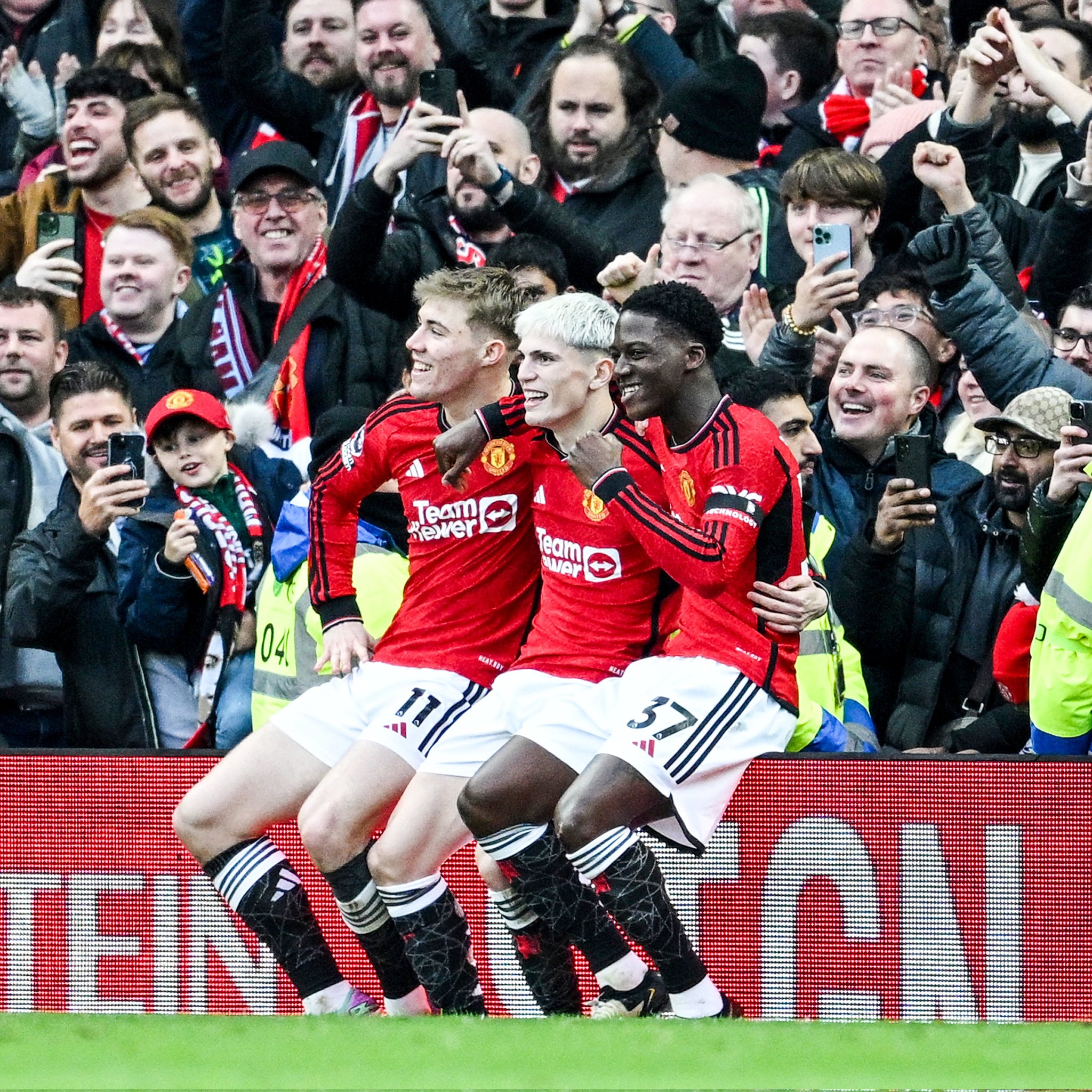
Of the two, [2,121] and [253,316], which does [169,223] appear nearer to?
[253,316]

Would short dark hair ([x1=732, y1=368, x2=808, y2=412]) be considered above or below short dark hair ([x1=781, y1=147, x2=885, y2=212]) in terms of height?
below

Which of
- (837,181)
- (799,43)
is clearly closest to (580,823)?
(837,181)

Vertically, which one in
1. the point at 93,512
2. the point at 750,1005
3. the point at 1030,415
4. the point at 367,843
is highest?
the point at 1030,415

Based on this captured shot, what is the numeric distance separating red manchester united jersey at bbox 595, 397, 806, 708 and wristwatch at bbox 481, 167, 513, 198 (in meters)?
2.09

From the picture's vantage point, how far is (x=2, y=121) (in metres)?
12.3

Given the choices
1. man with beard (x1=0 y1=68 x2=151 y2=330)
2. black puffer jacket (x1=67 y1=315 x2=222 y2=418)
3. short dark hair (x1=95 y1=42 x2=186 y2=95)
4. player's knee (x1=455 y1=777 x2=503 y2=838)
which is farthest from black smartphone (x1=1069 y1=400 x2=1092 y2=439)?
short dark hair (x1=95 y1=42 x2=186 y2=95)

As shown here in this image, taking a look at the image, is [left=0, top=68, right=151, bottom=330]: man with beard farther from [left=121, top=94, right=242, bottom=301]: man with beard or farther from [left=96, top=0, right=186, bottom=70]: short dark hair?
[left=96, top=0, right=186, bottom=70]: short dark hair

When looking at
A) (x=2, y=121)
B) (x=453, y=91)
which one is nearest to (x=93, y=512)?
(x=453, y=91)

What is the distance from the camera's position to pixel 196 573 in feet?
25.8

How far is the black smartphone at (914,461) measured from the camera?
727 centimetres

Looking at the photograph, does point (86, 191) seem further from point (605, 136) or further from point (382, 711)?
point (382, 711)

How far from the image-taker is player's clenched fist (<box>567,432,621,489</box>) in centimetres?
627

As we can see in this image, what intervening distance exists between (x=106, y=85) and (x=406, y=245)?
234 cm

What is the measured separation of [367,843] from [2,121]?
6.82m
